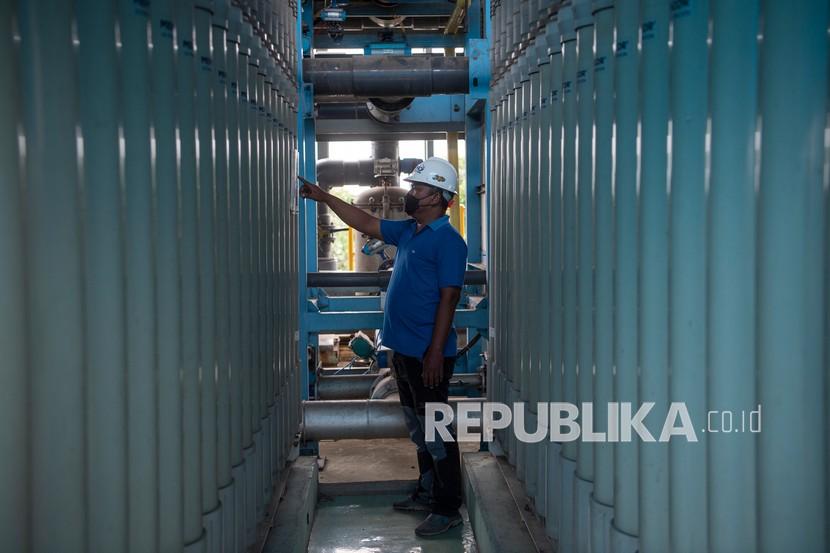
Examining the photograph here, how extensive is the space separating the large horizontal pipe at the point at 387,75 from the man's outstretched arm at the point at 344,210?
916 mm

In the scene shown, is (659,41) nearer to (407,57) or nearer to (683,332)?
(683,332)

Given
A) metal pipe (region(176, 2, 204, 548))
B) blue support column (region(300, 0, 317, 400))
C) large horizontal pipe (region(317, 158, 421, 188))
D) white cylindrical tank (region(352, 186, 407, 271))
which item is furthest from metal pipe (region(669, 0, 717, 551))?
large horizontal pipe (region(317, 158, 421, 188))

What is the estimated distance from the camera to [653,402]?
175 centimetres

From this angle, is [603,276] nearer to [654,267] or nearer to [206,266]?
[654,267]

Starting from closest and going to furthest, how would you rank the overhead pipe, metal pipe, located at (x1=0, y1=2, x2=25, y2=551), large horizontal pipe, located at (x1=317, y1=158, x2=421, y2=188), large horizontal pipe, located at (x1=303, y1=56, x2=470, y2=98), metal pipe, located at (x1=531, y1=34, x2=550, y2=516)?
1. metal pipe, located at (x1=0, y1=2, x2=25, y2=551)
2. the overhead pipe
3. metal pipe, located at (x1=531, y1=34, x2=550, y2=516)
4. large horizontal pipe, located at (x1=303, y1=56, x2=470, y2=98)
5. large horizontal pipe, located at (x1=317, y1=158, x2=421, y2=188)

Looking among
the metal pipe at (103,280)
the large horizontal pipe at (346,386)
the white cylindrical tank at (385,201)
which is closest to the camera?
the metal pipe at (103,280)

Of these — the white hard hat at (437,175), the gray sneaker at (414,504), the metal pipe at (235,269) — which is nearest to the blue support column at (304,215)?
the white hard hat at (437,175)

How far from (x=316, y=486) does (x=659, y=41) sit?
10.3 ft

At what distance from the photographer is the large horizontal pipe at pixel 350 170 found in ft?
28.7

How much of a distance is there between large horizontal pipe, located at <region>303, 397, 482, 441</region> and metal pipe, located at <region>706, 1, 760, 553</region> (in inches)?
98.9

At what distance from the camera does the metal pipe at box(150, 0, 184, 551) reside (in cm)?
162

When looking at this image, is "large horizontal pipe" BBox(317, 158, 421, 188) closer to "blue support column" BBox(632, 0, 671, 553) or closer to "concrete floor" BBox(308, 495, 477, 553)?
"concrete floor" BBox(308, 495, 477, 553)

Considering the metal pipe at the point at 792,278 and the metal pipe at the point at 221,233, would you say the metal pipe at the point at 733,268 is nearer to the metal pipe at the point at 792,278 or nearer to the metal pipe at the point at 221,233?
the metal pipe at the point at 792,278

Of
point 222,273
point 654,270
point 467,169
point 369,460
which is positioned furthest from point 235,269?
point 467,169
